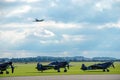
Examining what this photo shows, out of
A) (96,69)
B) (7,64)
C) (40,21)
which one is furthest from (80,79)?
(96,69)

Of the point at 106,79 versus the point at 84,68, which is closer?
the point at 106,79

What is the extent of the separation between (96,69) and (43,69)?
36.8ft

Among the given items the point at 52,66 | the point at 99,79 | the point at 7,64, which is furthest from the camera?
the point at 52,66

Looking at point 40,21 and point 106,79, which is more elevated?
point 40,21

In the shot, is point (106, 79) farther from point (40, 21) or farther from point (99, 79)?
point (40, 21)

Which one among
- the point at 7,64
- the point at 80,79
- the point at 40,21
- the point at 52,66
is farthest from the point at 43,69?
the point at 80,79

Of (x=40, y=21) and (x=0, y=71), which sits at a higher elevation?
(x=40, y=21)

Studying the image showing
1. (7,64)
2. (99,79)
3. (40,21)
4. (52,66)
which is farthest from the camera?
(52,66)

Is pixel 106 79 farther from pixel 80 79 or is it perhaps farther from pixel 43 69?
pixel 43 69

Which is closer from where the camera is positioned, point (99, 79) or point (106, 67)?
point (99, 79)

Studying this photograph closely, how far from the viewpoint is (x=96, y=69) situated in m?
81.6

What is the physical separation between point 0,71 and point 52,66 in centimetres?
1037

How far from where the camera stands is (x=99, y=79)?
46.2 meters

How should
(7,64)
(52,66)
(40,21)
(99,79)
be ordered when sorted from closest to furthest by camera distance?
(99,79) → (40,21) → (7,64) → (52,66)
